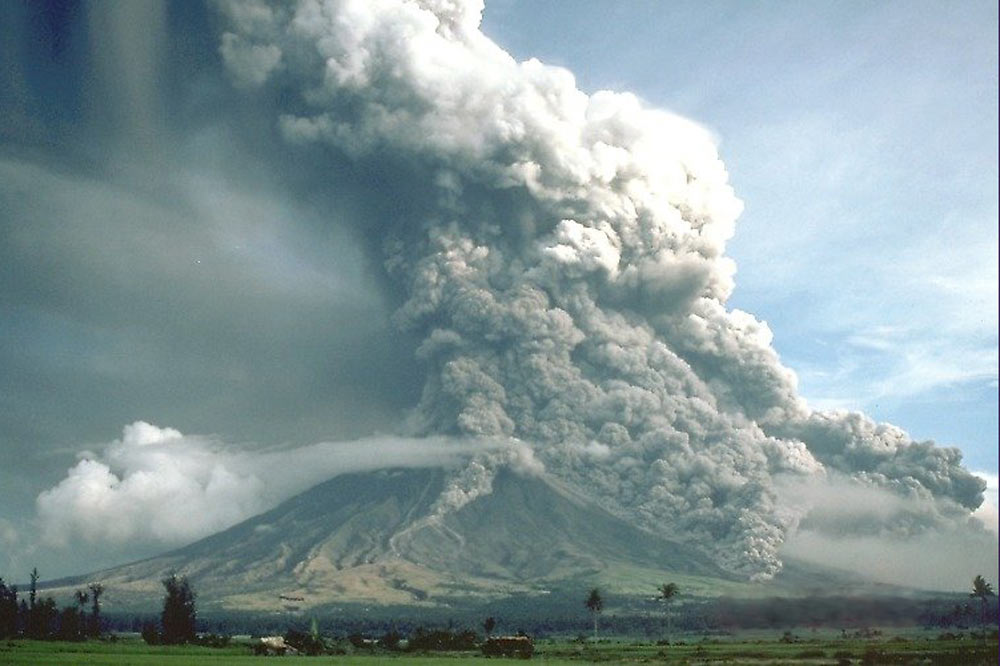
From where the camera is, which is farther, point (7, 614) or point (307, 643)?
point (7, 614)

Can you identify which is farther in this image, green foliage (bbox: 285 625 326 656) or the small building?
green foliage (bbox: 285 625 326 656)

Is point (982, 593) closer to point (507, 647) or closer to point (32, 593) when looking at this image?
point (507, 647)

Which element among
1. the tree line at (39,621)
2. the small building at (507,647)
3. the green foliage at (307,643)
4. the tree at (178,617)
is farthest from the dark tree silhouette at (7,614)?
the small building at (507,647)

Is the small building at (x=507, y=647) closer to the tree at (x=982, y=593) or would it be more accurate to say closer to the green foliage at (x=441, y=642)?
the green foliage at (x=441, y=642)

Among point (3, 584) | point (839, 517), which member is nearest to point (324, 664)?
point (3, 584)

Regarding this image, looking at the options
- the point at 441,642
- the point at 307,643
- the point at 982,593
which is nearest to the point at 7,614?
the point at 307,643

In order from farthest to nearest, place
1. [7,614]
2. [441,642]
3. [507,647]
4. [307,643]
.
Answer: [7,614] → [441,642] → [307,643] → [507,647]

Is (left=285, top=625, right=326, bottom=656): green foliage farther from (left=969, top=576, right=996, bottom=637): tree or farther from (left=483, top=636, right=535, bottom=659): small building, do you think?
(left=969, top=576, right=996, bottom=637): tree

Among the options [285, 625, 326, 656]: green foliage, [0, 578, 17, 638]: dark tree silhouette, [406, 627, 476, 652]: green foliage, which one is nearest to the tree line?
A: [0, 578, 17, 638]: dark tree silhouette

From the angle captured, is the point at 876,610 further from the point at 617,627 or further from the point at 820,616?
the point at 617,627
